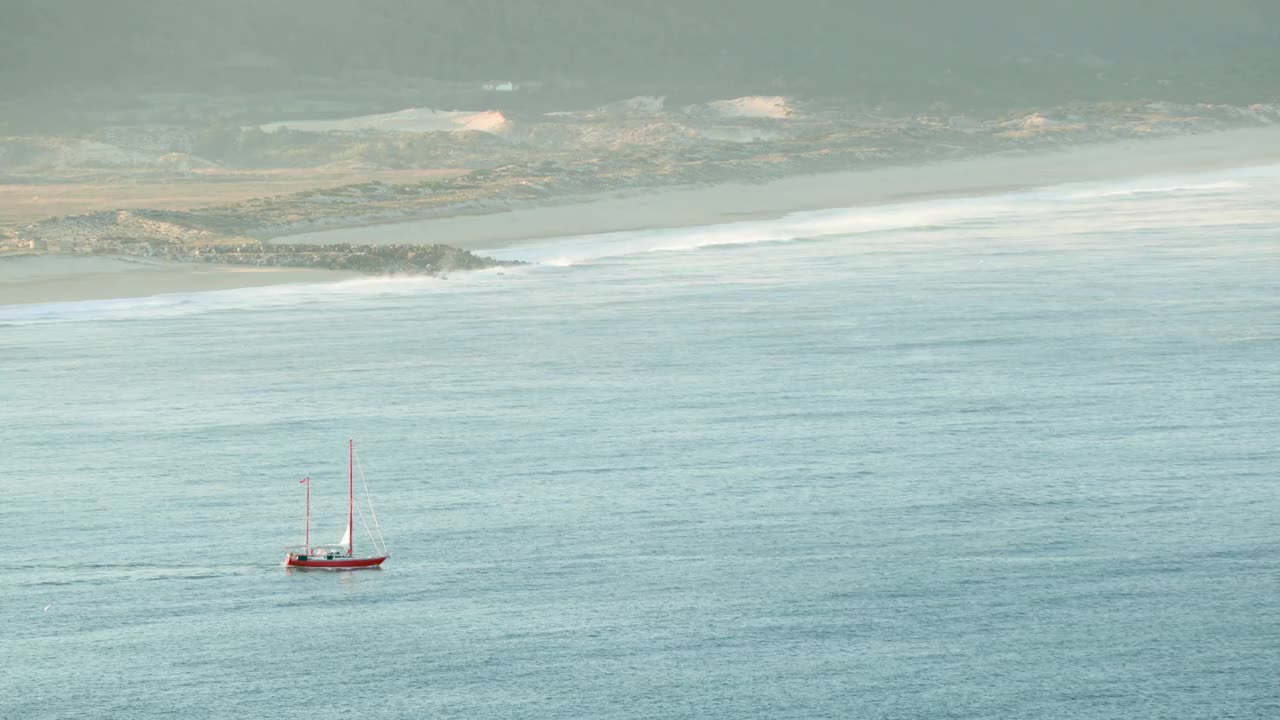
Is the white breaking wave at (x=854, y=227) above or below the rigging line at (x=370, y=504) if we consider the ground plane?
above

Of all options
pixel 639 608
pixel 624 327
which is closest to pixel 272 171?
pixel 624 327

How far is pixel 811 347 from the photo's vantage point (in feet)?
203

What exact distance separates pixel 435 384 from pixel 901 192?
8398 cm

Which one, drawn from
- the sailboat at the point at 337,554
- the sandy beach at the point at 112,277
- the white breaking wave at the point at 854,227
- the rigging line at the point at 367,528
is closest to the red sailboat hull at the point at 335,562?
the sailboat at the point at 337,554

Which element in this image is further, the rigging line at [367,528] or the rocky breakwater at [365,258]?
the rocky breakwater at [365,258]

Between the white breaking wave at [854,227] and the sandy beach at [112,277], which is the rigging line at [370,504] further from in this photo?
the sandy beach at [112,277]

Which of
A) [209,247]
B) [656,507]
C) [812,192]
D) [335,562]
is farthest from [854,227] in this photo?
[335,562]

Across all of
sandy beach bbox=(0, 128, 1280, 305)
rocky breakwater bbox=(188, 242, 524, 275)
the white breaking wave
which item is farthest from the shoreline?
rocky breakwater bbox=(188, 242, 524, 275)

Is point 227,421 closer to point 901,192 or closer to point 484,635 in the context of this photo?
point 484,635

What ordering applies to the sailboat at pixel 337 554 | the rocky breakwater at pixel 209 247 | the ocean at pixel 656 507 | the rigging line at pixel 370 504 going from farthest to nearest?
the rocky breakwater at pixel 209 247 < the rigging line at pixel 370 504 < the sailboat at pixel 337 554 < the ocean at pixel 656 507

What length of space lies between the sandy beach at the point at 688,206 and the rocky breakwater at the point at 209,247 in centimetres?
159

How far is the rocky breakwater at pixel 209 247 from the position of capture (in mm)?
88250

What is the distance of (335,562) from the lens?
3609cm

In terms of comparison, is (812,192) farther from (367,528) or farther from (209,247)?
(367,528)
